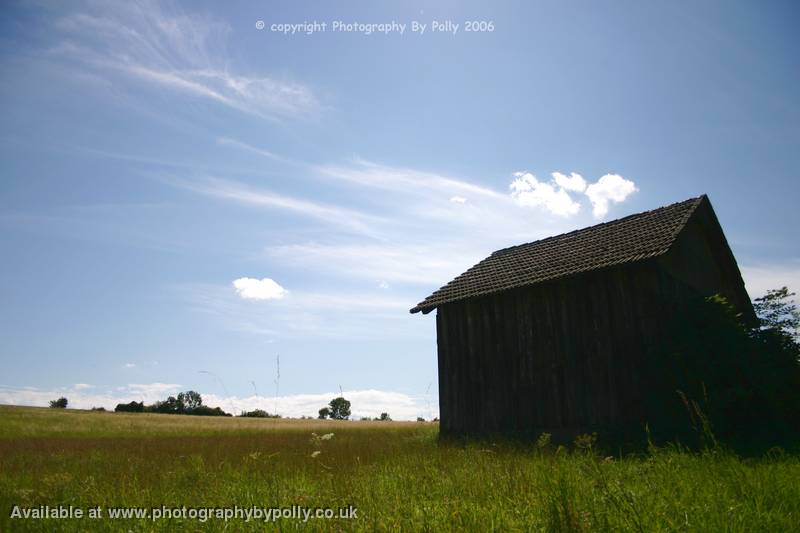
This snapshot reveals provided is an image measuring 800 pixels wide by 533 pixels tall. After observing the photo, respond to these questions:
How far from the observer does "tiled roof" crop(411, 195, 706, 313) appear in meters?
13.6

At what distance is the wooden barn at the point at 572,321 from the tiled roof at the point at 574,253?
64 millimetres

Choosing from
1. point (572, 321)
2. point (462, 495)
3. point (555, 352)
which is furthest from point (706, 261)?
point (462, 495)

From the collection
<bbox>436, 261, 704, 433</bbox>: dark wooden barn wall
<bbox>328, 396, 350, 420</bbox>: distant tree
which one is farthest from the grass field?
<bbox>328, 396, 350, 420</bbox>: distant tree

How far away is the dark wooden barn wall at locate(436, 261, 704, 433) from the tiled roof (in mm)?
413

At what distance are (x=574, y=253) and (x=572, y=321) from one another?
2.56m

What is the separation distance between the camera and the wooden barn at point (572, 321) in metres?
12.9

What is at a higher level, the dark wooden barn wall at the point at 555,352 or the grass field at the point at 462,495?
the dark wooden barn wall at the point at 555,352

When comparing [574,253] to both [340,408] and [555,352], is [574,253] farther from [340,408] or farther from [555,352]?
[340,408]

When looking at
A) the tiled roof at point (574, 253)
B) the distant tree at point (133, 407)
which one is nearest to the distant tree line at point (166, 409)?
the distant tree at point (133, 407)

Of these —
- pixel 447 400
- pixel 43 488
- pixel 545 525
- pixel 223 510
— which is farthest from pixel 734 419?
pixel 43 488

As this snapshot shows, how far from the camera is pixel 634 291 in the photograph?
13.1 metres

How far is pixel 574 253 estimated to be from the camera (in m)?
15.4

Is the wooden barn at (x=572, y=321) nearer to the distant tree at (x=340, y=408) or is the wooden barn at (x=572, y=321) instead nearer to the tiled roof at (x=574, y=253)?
the tiled roof at (x=574, y=253)

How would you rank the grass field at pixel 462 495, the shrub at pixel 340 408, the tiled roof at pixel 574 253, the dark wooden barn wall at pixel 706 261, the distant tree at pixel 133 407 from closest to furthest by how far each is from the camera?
the grass field at pixel 462 495
the tiled roof at pixel 574 253
the dark wooden barn wall at pixel 706 261
the distant tree at pixel 133 407
the shrub at pixel 340 408
